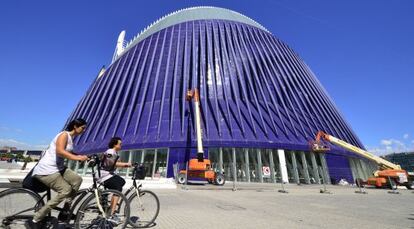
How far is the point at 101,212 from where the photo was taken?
5730mm

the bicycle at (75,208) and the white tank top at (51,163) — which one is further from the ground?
the white tank top at (51,163)

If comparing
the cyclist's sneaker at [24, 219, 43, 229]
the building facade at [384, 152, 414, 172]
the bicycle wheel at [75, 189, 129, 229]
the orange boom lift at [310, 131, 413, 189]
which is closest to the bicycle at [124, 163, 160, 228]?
the bicycle wheel at [75, 189, 129, 229]

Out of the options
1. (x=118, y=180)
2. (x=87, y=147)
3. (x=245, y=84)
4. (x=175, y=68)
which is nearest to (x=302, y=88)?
(x=245, y=84)

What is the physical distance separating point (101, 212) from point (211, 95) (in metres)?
33.8

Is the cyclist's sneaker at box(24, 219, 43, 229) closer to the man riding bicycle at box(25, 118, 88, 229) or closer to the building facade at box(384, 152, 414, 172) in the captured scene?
the man riding bicycle at box(25, 118, 88, 229)

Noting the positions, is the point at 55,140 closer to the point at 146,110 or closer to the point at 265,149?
the point at 265,149

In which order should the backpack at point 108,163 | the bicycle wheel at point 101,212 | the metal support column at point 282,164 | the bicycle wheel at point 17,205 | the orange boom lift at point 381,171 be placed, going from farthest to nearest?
the metal support column at point 282,164 < the orange boom lift at point 381,171 < the backpack at point 108,163 < the bicycle wheel at point 101,212 < the bicycle wheel at point 17,205

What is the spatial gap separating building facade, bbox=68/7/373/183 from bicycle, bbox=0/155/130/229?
2684 cm

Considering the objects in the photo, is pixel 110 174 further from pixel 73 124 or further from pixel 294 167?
pixel 294 167

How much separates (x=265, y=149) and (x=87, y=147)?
73.4 feet

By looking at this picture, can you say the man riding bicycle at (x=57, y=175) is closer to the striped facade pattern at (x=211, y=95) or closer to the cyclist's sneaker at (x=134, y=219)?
the cyclist's sneaker at (x=134, y=219)

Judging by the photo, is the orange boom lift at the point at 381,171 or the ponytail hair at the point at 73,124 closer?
the ponytail hair at the point at 73,124

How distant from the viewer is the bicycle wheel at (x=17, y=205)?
520 centimetres

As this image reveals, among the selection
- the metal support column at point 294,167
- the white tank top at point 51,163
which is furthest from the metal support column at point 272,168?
the white tank top at point 51,163
